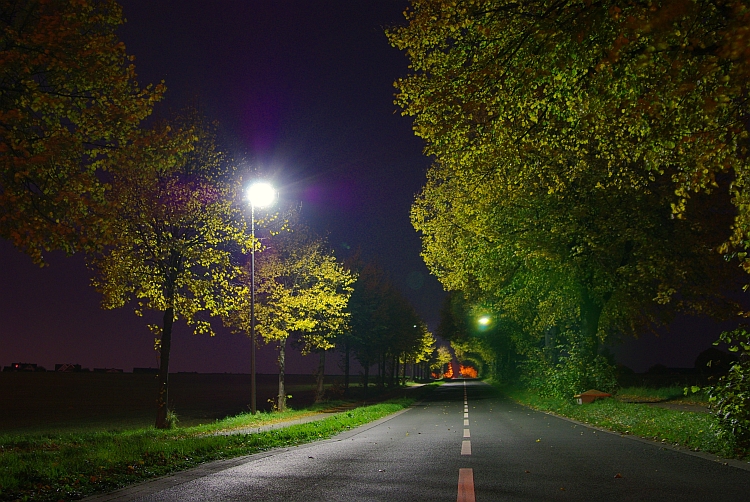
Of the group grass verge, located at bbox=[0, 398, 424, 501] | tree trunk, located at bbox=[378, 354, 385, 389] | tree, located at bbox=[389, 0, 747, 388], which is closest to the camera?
grass verge, located at bbox=[0, 398, 424, 501]

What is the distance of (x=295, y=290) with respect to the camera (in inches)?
1134

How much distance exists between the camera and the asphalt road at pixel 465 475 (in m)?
6.15

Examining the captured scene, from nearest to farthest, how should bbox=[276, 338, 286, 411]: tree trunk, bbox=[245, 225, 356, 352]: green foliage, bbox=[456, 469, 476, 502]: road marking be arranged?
bbox=[456, 469, 476, 502]: road marking, bbox=[245, 225, 356, 352]: green foliage, bbox=[276, 338, 286, 411]: tree trunk

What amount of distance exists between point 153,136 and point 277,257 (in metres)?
16.4

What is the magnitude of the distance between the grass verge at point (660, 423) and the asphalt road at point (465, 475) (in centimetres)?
63

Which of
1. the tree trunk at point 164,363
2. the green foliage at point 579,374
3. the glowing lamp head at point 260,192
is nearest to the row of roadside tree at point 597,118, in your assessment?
the green foliage at point 579,374

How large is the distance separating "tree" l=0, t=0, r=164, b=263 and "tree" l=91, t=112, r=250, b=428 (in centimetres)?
554

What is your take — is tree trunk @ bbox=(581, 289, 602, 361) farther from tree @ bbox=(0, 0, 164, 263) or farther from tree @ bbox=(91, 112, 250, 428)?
tree @ bbox=(0, 0, 164, 263)

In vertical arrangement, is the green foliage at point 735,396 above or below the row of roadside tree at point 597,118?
below

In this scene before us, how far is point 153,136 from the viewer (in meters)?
12.5

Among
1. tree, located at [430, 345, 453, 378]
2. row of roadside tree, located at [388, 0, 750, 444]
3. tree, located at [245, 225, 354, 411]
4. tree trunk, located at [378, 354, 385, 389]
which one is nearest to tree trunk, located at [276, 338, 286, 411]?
tree, located at [245, 225, 354, 411]

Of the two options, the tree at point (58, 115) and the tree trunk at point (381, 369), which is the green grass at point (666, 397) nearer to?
the tree at point (58, 115)

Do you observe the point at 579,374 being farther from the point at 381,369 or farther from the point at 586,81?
the point at 381,369

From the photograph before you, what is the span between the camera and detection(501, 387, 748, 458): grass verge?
9.77 meters
